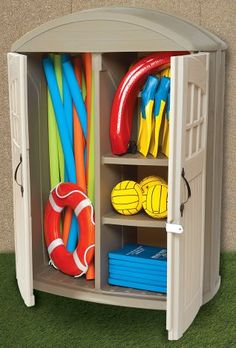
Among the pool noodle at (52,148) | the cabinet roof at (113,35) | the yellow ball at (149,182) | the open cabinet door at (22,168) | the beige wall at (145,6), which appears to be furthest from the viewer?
the beige wall at (145,6)

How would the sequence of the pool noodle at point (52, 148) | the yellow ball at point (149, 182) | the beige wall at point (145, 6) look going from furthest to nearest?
the beige wall at point (145, 6) → the pool noodle at point (52, 148) → the yellow ball at point (149, 182)

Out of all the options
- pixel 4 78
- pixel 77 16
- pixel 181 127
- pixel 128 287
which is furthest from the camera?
pixel 4 78

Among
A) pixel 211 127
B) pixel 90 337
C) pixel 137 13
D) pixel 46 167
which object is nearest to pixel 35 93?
pixel 46 167

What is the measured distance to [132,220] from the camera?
9.95 ft

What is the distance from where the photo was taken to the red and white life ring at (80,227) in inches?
124

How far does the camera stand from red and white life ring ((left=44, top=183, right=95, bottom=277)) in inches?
124

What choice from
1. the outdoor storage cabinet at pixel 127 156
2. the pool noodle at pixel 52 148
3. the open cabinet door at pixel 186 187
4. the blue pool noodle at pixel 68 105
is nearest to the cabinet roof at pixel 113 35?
the outdoor storage cabinet at pixel 127 156

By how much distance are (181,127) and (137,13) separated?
72cm

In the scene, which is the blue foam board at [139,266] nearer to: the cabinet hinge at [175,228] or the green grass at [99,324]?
the green grass at [99,324]

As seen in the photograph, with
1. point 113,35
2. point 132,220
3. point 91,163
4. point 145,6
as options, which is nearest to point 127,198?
point 132,220

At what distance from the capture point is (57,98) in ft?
10.5

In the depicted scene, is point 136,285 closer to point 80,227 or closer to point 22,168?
point 80,227

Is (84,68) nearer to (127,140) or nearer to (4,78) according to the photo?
(127,140)

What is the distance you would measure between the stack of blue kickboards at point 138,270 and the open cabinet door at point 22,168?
1.27 feet
